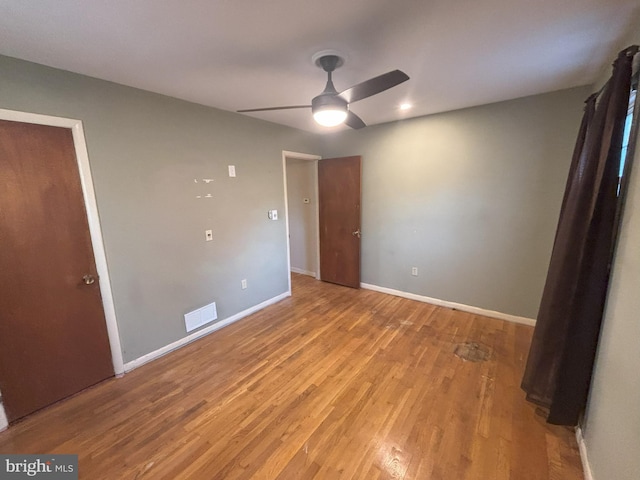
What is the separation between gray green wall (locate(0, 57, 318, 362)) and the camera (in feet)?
6.48

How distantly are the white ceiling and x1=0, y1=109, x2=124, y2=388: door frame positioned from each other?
365 millimetres

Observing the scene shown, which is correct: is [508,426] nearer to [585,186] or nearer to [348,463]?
[348,463]

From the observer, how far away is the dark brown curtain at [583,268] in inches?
53.8

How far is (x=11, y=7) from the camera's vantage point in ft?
4.00

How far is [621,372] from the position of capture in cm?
115

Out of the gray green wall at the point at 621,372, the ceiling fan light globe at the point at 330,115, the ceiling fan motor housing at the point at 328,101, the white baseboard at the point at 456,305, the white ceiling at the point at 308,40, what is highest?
the white ceiling at the point at 308,40

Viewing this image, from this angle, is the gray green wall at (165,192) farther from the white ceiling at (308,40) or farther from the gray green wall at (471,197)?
the gray green wall at (471,197)

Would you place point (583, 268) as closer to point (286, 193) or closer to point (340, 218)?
point (340, 218)

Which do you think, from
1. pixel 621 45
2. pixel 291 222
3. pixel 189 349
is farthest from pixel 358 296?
pixel 621 45

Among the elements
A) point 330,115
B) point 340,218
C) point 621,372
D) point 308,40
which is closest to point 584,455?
point 621,372

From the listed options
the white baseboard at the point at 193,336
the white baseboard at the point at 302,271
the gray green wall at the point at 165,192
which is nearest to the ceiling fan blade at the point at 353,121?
the gray green wall at the point at 165,192

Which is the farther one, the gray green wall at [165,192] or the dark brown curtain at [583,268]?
the gray green wall at [165,192]

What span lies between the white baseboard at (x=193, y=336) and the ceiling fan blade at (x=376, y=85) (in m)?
2.66

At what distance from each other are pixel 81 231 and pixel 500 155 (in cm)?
400
